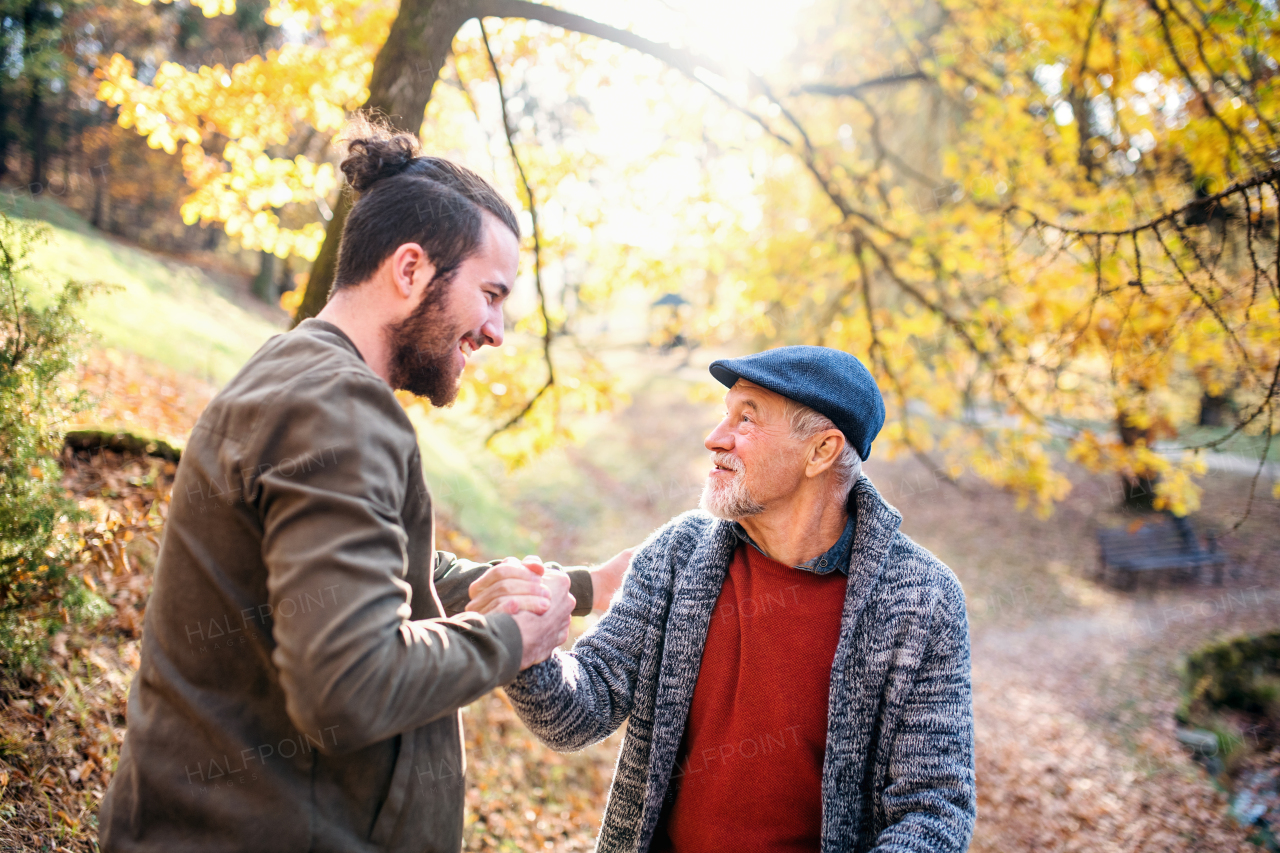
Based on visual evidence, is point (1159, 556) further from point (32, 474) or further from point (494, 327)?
point (32, 474)

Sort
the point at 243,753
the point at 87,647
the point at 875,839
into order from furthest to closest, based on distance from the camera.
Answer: the point at 87,647
the point at 875,839
the point at 243,753

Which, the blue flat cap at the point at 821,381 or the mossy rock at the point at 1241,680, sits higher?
the blue flat cap at the point at 821,381

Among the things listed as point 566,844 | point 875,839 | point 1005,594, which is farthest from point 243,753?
point 1005,594

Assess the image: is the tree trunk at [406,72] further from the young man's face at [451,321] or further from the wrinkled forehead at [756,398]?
the wrinkled forehead at [756,398]

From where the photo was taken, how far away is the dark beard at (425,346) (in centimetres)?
168

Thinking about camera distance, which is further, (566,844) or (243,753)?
(566,844)

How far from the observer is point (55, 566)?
2.81m

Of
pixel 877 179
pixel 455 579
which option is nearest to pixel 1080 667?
pixel 877 179

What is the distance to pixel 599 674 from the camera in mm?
2229

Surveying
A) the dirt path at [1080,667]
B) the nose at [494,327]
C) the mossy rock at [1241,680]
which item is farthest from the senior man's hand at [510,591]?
the mossy rock at [1241,680]

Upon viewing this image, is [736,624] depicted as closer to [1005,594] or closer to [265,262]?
[1005,594]

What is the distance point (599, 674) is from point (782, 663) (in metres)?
0.58

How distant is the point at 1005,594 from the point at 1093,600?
1.24m

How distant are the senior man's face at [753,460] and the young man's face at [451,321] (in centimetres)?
89
